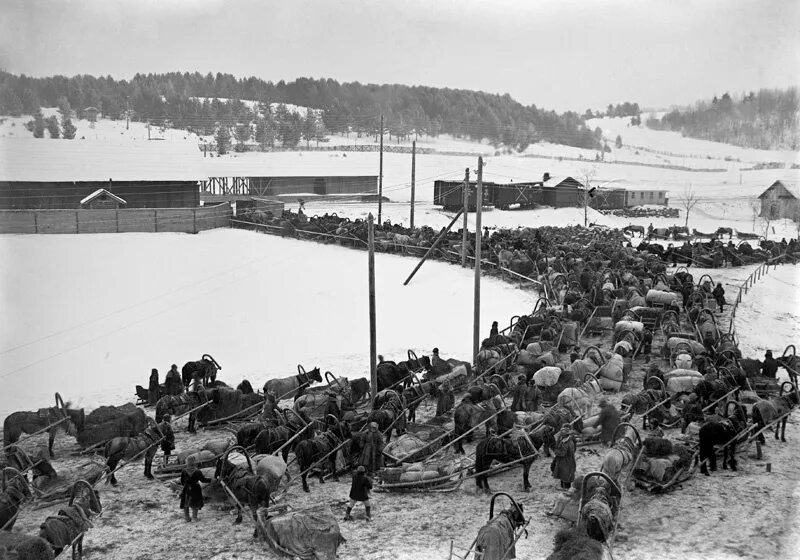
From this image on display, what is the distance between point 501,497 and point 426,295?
15288 mm

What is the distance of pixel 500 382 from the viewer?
1300 centimetres

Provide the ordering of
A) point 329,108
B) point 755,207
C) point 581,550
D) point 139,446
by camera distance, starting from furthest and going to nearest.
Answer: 1. point 329,108
2. point 755,207
3. point 139,446
4. point 581,550

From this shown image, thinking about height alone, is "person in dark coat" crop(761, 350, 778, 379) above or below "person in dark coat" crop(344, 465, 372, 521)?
above

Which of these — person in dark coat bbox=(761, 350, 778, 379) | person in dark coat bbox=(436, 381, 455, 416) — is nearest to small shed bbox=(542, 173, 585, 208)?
person in dark coat bbox=(761, 350, 778, 379)

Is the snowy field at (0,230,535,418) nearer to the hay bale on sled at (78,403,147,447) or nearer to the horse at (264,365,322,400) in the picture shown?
the horse at (264,365,322,400)

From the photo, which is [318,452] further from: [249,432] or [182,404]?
[182,404]

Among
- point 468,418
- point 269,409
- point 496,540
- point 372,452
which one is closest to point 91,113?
point 269,409

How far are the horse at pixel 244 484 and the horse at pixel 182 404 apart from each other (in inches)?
111

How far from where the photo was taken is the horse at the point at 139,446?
31.7ft

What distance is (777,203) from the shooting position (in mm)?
44344

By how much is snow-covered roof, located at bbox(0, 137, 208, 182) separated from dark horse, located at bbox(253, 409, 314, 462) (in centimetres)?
2217

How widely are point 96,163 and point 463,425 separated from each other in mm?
32890

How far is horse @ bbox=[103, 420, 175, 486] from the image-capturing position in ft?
31.7

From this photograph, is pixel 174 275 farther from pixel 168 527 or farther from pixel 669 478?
pixel 669 478
